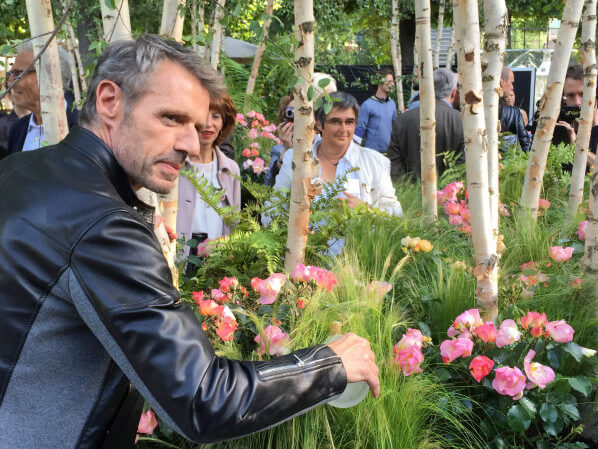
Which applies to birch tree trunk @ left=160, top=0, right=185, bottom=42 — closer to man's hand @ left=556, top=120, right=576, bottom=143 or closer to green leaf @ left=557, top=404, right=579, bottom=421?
green leaf @ left=557, top=404, right=579, bottom=421

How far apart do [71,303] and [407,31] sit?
1990 cm

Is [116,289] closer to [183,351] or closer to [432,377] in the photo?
[183,351]

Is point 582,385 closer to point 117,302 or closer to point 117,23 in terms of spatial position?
point 117,302

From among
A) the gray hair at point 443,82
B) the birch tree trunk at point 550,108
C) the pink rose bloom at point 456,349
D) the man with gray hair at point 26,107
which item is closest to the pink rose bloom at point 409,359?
the pink rose bloom at point 456,349

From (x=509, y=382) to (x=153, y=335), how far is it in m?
1.33

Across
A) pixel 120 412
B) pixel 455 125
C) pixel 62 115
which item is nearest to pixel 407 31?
pixel 455 125

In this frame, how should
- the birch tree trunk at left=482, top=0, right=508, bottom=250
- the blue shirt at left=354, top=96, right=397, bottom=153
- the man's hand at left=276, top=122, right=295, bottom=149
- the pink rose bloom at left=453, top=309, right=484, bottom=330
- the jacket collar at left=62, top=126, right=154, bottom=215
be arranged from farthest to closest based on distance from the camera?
the blue shirt at left=354, top=96, right=397, bottom=153 < the man's hand at left=276, top=122, right=295, bottom=149 < the birch tree trunk at left=482, top=0, right=508, bottom=250 < the pink rose bloom at left=453, top=309, right=484, bottom=330 < the jacket collar at left=62, top=126, right=154, bottom=215

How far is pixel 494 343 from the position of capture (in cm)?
216

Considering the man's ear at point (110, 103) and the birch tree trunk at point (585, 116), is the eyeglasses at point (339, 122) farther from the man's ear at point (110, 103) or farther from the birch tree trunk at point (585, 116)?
the man's ear at point (110, 103)

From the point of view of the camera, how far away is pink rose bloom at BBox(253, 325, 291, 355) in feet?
6.18

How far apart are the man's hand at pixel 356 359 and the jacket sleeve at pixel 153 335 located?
271 mm

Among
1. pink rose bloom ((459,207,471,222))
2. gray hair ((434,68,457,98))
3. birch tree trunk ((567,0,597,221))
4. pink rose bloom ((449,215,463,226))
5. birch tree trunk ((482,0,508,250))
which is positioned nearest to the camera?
birch tree trunk ((482,0,508,250))

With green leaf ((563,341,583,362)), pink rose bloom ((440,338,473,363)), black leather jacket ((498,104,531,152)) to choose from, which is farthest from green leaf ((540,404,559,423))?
black leather jacket ((498,104,531,152))

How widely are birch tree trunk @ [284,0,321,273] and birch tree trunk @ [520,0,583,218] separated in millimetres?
1898
